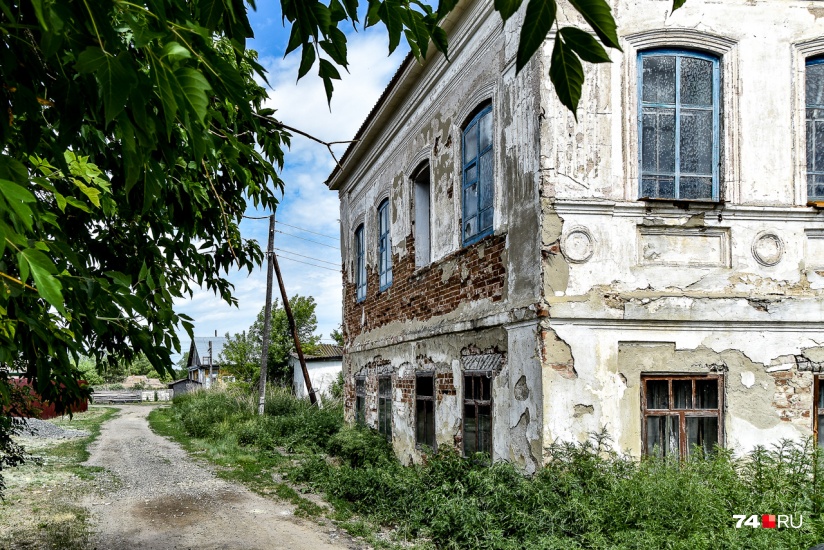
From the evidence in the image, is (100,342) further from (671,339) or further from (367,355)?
(367,355)

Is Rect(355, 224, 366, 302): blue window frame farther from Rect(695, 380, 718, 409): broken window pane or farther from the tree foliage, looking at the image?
the tree foliage

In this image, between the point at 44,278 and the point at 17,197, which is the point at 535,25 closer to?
the point at 17,197

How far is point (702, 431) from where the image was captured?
24.7 feet

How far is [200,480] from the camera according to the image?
13.7m

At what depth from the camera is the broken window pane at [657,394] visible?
755 cm

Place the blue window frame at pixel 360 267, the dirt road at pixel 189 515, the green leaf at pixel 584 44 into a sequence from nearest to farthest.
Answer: the green leaf at pixel 584 44 < the dirt road at pixel 189 515 < the blue window frame at pixel 360 267

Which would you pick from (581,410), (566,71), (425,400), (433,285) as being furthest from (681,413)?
(566,71)

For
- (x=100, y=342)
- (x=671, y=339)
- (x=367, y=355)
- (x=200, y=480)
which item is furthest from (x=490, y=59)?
(x=200, y=480)

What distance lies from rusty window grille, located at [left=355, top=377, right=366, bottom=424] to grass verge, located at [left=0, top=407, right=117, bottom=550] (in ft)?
16.8

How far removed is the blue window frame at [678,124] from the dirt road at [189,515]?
17.2 feet

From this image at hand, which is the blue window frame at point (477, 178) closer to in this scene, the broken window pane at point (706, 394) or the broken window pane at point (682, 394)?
the broken window pane at point (682, 394)

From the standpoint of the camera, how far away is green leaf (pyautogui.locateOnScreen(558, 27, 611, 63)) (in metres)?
1.59

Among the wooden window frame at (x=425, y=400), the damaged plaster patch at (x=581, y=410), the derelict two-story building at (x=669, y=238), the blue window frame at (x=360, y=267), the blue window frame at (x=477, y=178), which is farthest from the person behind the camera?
the blue window frame at (x=360, y=267)

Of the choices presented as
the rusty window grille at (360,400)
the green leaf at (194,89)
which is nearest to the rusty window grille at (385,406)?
the rusty window grille at (360,400)
